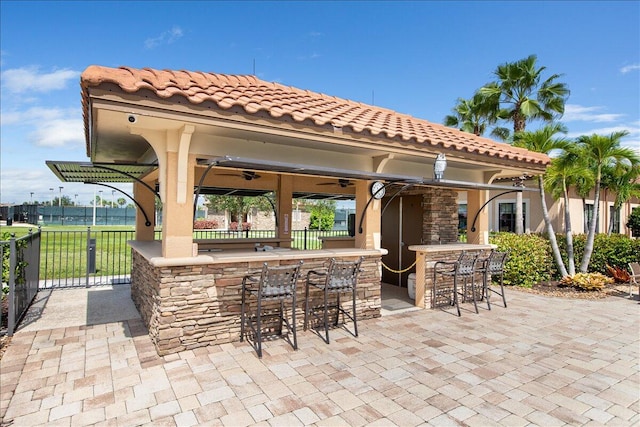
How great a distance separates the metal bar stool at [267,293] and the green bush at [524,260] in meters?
8.35

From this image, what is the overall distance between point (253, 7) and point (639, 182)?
2362cm

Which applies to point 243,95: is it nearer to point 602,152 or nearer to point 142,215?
point 142,215

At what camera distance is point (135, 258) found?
26.4 ft

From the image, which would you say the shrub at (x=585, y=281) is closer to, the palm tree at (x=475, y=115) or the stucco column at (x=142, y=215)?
the palm tree at (x=475, y=115)

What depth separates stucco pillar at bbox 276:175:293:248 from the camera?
10.8 m

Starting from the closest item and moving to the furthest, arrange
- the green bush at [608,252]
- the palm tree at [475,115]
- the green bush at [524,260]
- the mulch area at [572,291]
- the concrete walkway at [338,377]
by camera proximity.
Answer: the concrete walkway at [338,377]
the mulch area at [572,291]
the green bush at [524,260]
the green bush at [608,252]
the palm tree at [475,115]

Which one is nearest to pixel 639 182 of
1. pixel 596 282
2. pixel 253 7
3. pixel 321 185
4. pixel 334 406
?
pixel 596 282

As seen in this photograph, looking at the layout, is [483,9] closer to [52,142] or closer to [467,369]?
[467,369]

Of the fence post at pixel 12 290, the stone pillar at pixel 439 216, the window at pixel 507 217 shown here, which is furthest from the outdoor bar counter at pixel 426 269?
the window at pixel 507 217

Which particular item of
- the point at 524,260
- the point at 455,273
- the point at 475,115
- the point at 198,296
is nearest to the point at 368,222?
the point at 455,273

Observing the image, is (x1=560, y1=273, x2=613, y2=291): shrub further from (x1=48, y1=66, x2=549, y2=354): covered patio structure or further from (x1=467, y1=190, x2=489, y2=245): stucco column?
(x1=48, y1=66, x2=549, y2=354): covered patio structure

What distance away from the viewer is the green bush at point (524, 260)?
435 inches

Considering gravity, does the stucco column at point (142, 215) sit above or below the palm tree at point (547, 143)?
below

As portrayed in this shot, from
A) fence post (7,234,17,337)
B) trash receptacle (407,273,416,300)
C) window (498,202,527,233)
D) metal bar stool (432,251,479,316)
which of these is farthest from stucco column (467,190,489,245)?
window (498,202,527,233)
